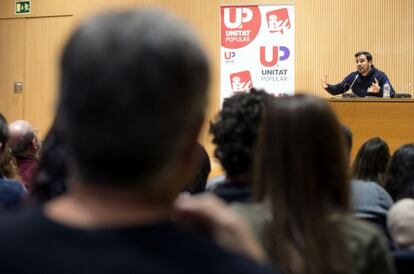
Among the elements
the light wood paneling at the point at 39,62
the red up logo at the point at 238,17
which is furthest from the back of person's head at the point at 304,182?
the light wood paneling at the point at 39,62

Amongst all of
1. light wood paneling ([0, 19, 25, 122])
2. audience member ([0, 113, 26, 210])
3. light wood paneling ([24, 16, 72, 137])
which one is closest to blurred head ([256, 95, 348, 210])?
audience member ([0, 113, 26, 210])

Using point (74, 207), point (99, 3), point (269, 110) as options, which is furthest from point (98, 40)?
point (99, 3)

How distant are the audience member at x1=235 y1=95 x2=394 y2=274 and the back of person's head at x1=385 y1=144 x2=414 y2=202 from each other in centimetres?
185

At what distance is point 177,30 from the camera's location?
0.77 m

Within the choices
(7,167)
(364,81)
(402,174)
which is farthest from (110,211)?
(364,81)

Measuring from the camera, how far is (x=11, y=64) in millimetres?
11047

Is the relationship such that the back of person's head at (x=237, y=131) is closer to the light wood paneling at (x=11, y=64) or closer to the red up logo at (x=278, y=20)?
the red up logo at (x=278, y=20)

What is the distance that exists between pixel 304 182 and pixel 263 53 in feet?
Answer: 27.0

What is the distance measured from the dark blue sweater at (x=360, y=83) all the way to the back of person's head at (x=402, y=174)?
497cm

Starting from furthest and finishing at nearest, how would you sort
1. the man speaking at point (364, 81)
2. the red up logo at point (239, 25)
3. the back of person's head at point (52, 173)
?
the red up logo at point (239, 25) → the man speaking at point (364, 81) → the back of person's head at point (52, 173)

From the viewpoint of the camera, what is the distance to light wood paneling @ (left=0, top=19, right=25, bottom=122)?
11.0 m

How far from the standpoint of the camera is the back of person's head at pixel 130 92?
0.74 meters

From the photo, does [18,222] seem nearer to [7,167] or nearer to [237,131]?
[237,131]

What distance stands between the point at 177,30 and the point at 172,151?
0.50 ft
